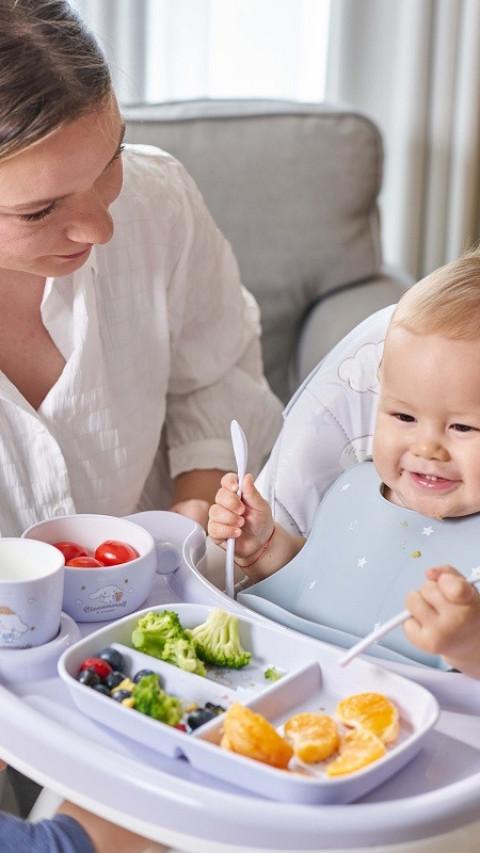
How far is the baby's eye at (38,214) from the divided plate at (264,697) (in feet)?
1.40

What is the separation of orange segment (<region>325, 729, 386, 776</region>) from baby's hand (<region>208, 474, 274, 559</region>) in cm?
34

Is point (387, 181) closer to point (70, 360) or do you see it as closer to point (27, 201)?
point (70, 360)

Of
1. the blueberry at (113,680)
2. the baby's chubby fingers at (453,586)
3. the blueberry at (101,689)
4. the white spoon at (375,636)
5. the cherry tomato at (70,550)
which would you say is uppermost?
the baby's chubby fingers at (453,586)

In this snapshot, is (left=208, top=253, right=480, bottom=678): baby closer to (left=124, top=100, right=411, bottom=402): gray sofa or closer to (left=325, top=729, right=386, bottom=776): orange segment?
(left=325, top=729, right=386, bottom=776): orange segment

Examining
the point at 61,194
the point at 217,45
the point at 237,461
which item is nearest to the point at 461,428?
the point at 237,461

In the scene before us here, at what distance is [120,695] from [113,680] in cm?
3

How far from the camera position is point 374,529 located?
116 cm

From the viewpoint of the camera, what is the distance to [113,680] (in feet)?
2.93

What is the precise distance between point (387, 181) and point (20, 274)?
6.39ft

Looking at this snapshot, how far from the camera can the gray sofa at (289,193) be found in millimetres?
2232

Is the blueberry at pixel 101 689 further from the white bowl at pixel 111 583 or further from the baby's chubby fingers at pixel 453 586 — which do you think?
the baby's chubby fingers at pixel 453 586

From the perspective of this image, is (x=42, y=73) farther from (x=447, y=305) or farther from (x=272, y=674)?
(x=272, y=674)

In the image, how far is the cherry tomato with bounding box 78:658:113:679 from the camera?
902 millimetres

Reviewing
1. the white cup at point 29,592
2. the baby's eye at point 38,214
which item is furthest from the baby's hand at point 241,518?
the baby's eye at point 38,214
